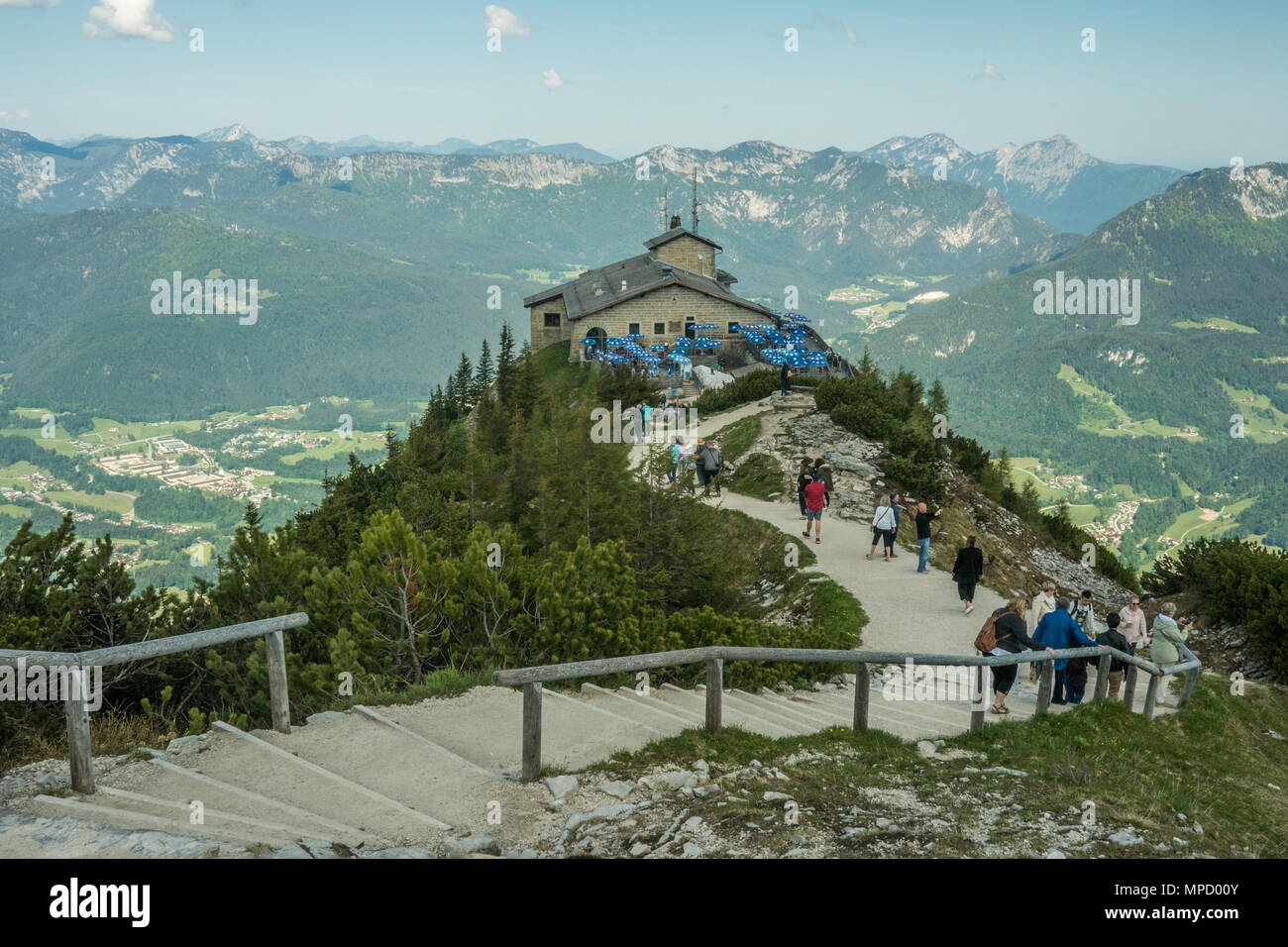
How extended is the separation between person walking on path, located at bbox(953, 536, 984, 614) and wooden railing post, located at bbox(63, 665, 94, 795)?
15476 millimetres

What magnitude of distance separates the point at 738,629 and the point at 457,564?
4427 mm

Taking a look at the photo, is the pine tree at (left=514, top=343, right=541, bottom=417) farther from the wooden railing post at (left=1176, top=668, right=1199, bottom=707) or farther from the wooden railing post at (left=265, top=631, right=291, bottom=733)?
the wooden railing post at (left=265, top=631, right=291, bottom=733)

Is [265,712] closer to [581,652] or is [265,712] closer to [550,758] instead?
[581,652]

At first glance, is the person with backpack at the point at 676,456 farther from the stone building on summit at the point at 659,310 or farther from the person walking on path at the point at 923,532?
the stone building on summit at the point at 659,310

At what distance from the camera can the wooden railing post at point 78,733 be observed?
6.86 m

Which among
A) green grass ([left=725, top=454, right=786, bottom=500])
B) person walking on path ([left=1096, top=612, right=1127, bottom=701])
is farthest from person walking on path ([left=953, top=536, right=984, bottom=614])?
green grass ([left=725, top=454, right=786, bottom=500])

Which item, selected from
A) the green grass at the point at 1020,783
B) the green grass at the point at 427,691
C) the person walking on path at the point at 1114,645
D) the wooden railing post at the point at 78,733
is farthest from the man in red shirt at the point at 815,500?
the wooden railing post at the point at 78,733

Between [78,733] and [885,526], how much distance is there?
18.1 meters

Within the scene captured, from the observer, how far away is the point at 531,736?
7.76m

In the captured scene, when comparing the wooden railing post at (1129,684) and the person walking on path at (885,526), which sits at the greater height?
the person walking on path at (885,526)

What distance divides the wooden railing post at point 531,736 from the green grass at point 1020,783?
0.61 metres

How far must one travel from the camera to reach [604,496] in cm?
1903
